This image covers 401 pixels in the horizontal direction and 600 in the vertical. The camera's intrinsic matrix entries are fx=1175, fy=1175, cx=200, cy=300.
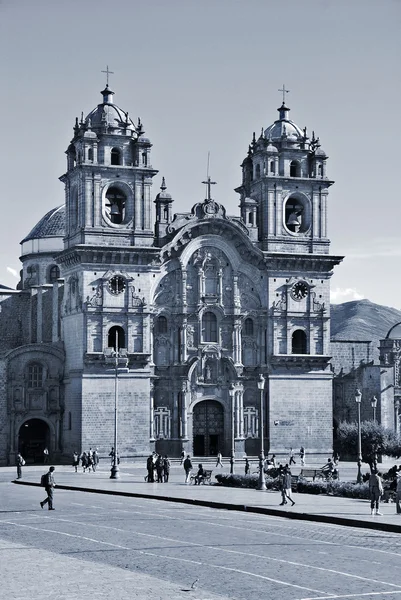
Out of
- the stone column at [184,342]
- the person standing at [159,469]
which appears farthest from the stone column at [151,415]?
the person standing at [159,469]

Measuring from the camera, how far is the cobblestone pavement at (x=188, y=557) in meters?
20.5

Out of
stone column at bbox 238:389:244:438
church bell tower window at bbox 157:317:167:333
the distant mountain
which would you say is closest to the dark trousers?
church bell tower window at bbox 157:317:167:333

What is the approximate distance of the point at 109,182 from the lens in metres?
74.7

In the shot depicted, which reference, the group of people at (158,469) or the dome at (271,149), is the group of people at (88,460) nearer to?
the group of people at (158,469)

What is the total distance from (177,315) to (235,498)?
3371 centimetres

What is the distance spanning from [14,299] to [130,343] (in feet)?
45.5

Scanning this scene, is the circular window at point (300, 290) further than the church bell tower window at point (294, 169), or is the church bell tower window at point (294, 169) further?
the church bell tower window at point (294, 169)

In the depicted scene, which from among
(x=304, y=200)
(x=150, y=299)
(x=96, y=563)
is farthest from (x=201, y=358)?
(x=96, y=563)

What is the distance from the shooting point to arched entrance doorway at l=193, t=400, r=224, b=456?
252 feet

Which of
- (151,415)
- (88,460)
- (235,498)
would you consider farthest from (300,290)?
(235,498)

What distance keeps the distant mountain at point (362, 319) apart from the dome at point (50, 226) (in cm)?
6313

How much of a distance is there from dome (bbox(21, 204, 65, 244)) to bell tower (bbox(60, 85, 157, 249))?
18.3 m

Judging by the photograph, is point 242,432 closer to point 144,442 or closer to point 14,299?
point 144,442

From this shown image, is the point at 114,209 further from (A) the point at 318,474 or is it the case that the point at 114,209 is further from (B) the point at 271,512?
(B) the point at 271,512
